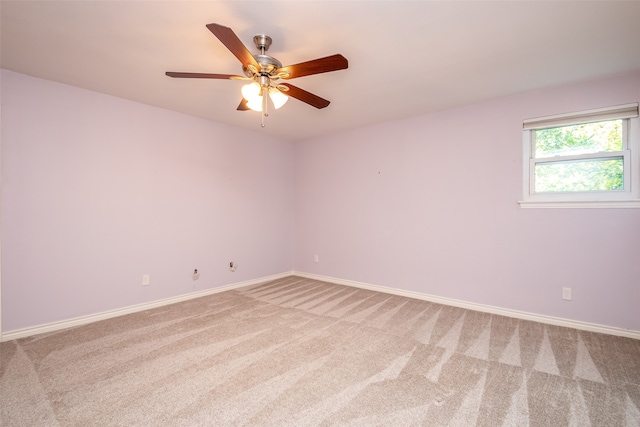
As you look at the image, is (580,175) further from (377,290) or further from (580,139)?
(377,290)

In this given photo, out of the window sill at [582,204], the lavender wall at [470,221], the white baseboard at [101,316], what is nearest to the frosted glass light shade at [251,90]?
the lavender wall at [470,221]

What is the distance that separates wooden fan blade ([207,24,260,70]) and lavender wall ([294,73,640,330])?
8.36 ft

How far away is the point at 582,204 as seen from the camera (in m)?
2.66

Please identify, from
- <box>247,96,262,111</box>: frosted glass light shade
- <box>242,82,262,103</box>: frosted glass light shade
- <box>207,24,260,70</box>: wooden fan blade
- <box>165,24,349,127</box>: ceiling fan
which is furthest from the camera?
<box>247,96,262,111</box>: frosted glass light shade

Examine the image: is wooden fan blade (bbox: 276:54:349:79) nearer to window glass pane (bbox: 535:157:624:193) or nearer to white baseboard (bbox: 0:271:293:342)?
window glass pane (bbox: 535:157:624:193)

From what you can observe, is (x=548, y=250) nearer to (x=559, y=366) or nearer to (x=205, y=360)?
(x=559, y=366)

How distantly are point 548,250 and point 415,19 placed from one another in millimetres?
2565

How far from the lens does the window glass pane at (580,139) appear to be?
8.62 feet

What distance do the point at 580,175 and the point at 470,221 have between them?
1.07 m

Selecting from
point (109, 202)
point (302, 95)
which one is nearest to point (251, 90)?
point (302, 95)

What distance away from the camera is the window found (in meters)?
2.53

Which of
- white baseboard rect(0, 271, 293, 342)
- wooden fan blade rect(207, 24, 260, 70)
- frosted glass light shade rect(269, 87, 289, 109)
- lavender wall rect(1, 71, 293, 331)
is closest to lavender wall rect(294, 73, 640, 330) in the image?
lavender wall rect(1, 71, 293, 331)

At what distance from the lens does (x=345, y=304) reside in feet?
11.2

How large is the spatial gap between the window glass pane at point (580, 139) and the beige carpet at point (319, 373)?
174 cm
